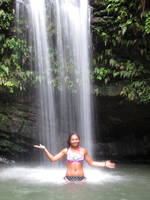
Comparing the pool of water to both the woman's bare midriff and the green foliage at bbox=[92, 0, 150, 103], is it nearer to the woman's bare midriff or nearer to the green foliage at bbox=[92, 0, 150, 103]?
the woman's bare midriff

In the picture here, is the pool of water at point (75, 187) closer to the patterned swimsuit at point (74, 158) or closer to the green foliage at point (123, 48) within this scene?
the patterned swimsuit at point (74, 158)

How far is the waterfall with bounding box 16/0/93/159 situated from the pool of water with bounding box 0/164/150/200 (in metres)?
2.09

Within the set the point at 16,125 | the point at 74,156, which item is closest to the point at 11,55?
the point at 16,125

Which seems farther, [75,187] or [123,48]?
[123,48]

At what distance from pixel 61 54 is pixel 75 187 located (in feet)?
14.5

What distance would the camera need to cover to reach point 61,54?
8.91 metres

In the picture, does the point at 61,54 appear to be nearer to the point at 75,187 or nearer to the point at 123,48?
the point at 123,48

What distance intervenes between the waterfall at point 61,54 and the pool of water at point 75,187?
2094 mm

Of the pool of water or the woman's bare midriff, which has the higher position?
the woman's bare midriff

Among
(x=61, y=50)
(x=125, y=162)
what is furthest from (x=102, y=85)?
(x=125, y=162)

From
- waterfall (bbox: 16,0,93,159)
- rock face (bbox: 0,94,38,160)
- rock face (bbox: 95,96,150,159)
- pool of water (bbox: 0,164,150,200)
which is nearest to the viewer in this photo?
pool of water (bbox: 0,164,150,200)

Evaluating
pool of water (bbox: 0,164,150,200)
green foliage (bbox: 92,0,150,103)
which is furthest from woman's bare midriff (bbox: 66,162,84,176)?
green foliage (bbox: 92,0,150,103)

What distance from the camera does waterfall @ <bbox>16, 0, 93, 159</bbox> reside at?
8.83 m

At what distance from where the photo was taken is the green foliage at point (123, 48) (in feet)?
27.8
